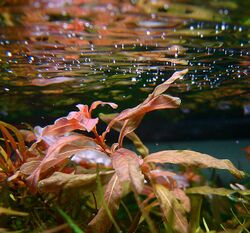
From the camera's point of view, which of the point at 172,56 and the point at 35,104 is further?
the point at 35,104

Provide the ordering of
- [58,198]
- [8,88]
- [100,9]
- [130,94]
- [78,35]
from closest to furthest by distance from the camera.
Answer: [100,9]
[58,198]
[78,35]
[8,88]
[130,94]

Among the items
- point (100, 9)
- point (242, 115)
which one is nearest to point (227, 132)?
point (242, 115)

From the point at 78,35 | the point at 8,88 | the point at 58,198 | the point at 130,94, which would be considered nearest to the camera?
the point at 58,198

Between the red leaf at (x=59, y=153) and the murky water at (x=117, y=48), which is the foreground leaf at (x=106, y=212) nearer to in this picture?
the red leaf at (x=59, y=153)

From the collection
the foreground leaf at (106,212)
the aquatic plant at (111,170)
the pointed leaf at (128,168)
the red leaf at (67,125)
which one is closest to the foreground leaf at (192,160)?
the aquatic plant at (111,170)

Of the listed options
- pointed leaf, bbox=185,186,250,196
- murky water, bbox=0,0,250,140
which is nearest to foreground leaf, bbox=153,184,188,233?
pointed leaf, bbox=185,186,250,196

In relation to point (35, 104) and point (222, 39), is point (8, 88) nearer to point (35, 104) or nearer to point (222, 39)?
point (35, 104)
